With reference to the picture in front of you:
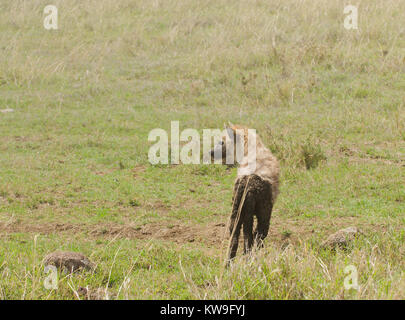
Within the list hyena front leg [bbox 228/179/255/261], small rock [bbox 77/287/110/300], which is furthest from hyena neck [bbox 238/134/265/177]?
small rock [bbox 77/287/110/300]

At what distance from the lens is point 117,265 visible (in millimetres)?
4918

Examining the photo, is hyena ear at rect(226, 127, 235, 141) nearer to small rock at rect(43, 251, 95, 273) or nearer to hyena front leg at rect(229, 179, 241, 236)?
hyena front leg at rect(229, 179, 241, 236)

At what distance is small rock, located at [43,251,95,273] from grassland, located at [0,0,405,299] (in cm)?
13

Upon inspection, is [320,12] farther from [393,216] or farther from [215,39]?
[393,216]

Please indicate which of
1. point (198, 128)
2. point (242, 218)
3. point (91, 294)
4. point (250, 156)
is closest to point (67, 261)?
point (91, 294)

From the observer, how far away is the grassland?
4492mm

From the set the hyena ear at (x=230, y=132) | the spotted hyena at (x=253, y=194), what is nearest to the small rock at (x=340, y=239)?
the spotted hyena at (x=253, y=194)

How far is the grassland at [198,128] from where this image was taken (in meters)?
4.49

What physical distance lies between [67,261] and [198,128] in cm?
503

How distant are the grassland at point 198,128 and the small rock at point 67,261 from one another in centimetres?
13

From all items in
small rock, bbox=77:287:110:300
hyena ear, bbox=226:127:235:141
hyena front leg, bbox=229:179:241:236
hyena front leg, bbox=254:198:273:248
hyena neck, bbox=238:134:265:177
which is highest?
hyena ear, bbox=226:127:235:141

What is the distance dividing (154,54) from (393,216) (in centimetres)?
783

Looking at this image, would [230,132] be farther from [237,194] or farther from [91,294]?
[91,294]
